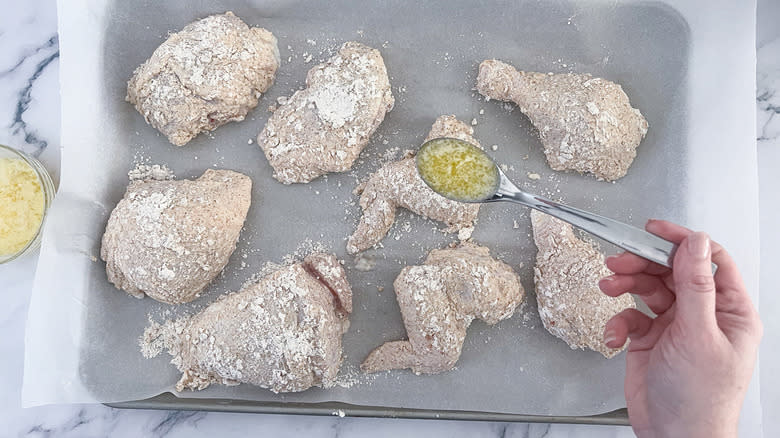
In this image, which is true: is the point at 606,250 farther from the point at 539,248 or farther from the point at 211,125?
the point at 211,125

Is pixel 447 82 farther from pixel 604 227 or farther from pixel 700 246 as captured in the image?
pixel 700 246

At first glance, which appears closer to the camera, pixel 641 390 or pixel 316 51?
pixel 641 390

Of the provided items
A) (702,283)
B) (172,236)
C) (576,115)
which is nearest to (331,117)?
(172,236)

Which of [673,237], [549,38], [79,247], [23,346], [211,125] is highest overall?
[549,38]

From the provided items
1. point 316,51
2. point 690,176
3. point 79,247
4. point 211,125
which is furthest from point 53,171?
point 690,176

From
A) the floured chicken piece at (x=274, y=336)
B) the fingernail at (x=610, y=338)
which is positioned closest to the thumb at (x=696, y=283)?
the fingernail at (x=610, y=338)

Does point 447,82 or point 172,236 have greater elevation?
point 447,82

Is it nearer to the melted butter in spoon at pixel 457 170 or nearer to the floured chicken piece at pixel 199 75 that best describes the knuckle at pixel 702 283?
the melted butter in spoon at pixel 457 170
